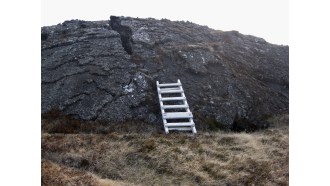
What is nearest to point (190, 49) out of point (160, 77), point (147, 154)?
point (160, 77)

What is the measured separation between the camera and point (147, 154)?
946 cm

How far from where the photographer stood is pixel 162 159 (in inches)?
364

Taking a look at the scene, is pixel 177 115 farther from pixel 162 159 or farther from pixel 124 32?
pixel 124 32

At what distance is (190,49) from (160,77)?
119 inches

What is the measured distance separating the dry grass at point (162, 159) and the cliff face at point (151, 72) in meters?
2.05

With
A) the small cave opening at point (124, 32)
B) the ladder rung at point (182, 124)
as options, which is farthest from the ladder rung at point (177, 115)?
the small cave opening at point (124, 32)

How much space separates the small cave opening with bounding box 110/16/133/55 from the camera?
661 inches

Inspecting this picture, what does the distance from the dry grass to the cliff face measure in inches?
80.8

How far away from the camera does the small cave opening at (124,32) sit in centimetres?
1680

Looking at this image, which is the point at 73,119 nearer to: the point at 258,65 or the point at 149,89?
the point at 149,89

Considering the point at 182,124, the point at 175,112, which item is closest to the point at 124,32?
the point at 175,112

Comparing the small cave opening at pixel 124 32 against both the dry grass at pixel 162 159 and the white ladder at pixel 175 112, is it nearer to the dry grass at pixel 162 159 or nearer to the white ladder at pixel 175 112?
the white ladder at pixel 175 112

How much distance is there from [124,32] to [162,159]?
10.2 metres

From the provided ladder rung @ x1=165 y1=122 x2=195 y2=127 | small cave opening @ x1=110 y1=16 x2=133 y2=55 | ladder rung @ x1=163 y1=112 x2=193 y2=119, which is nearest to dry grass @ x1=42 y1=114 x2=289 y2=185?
ladder rung @ x1=165 y1=122 x2=195 y2=127
